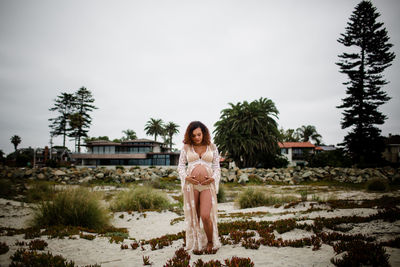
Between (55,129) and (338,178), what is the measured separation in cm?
7318

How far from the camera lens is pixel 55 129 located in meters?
63.9

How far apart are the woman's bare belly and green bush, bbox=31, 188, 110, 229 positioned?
529 centimetres

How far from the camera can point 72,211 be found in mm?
7090

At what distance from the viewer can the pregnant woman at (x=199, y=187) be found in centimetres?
404

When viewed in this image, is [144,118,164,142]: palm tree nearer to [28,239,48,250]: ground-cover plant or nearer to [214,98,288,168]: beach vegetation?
[214,98,288,168]: beach vegetation

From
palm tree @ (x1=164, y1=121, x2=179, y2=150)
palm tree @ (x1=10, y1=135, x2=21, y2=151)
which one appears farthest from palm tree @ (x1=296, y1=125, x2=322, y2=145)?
palm tree @ (x1=10, y1=135, x2=21, y2=151)

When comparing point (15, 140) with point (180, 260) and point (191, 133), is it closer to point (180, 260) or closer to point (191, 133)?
point (191, 133)

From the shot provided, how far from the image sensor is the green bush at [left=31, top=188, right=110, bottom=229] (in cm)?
695

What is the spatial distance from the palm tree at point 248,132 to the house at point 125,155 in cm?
2145

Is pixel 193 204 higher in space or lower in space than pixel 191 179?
lower

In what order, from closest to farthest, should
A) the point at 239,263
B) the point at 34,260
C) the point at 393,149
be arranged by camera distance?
the point at 239,263
the point at 34,260
the point at 393,149

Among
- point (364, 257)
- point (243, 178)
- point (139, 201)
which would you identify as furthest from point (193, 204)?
point (243, 178)

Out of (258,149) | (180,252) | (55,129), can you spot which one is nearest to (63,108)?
(55,129)

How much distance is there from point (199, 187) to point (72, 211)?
18.1ft
